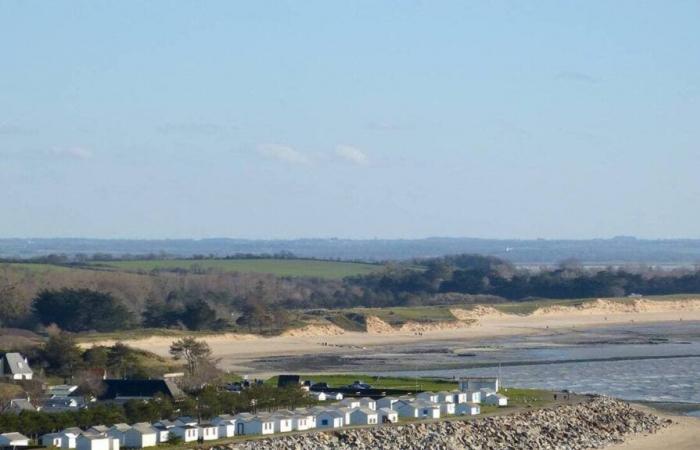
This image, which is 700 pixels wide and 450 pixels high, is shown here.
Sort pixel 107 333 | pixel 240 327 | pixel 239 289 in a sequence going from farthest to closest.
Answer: pixel 239 289 → pixel 240 327 → pixel 107 333

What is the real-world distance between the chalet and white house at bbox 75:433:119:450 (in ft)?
24.7

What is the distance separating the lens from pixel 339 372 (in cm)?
6203

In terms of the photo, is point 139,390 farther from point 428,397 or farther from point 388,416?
point 428,397

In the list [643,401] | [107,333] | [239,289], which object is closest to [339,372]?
[643,401]

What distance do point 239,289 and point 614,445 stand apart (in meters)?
70.3

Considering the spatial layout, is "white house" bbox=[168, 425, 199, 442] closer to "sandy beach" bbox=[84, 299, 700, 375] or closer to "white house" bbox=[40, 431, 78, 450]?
"white house" bbox=[40, 431, 78, 450]

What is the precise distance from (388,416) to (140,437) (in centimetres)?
834

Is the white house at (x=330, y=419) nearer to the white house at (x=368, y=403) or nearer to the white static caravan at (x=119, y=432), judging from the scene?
the white house at (x=368, y=403)

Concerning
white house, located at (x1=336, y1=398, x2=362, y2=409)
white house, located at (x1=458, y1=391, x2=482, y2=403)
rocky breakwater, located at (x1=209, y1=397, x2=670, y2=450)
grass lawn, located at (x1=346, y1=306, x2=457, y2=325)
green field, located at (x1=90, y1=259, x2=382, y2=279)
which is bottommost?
rocky breakwater, located at (x1=209, y1=397, x2=670, y2=450)

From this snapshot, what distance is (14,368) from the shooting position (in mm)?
51719

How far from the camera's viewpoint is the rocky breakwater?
39.8m

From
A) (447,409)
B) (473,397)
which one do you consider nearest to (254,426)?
(447,409)

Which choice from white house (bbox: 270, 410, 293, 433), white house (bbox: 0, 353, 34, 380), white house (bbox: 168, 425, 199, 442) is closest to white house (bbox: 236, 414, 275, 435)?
white house (bbox: 270, 410, 293, 433)

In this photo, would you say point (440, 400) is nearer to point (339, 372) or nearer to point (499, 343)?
point (339, 372)
